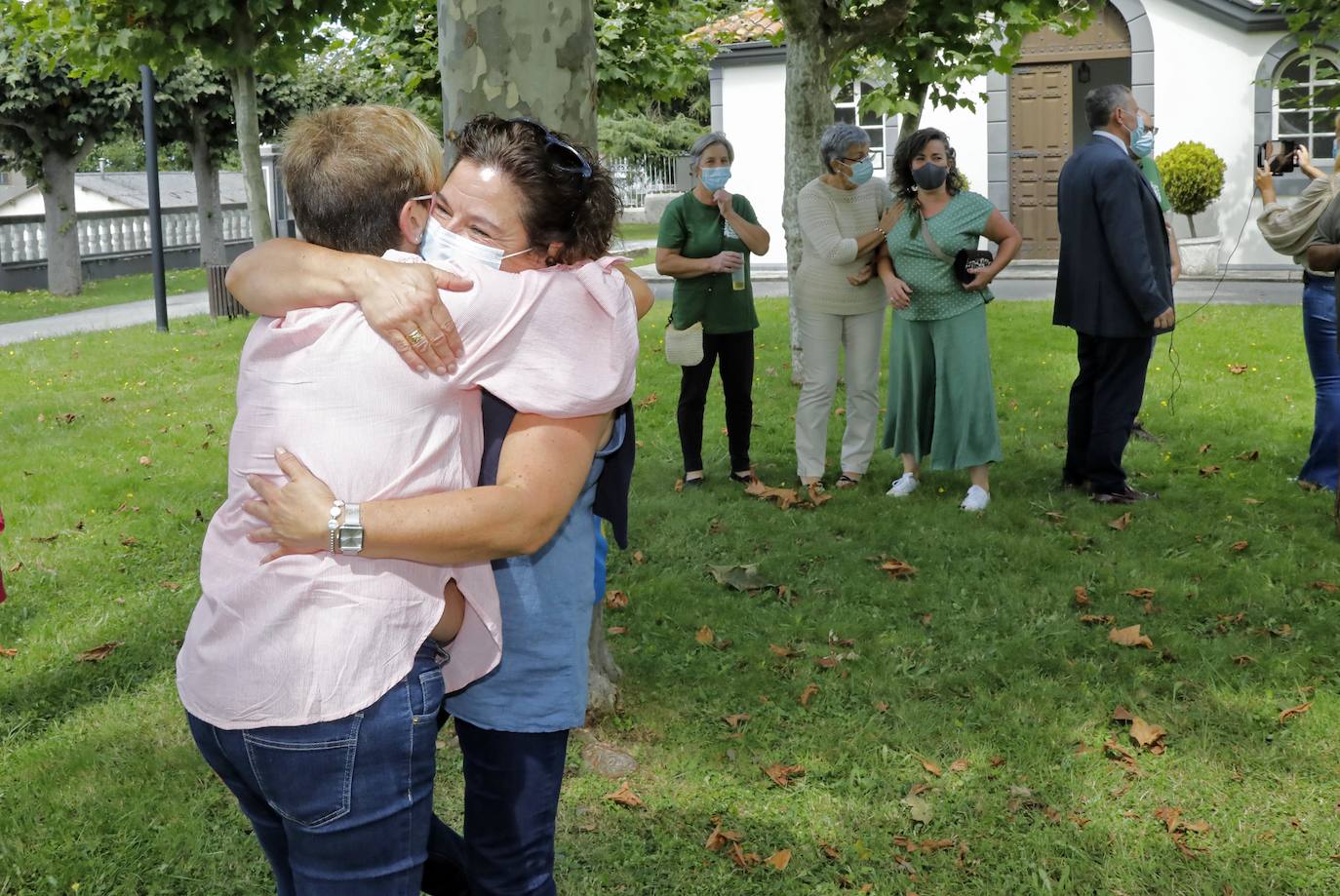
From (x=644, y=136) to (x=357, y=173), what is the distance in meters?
41.4

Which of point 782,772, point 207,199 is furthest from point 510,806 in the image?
point 207,199

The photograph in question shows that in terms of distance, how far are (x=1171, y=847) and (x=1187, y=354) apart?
888 cm

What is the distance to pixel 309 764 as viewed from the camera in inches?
84.1

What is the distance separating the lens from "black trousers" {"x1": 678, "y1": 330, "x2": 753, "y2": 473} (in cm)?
799

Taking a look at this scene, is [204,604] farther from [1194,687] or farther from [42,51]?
[42,51]

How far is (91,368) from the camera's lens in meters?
13.5

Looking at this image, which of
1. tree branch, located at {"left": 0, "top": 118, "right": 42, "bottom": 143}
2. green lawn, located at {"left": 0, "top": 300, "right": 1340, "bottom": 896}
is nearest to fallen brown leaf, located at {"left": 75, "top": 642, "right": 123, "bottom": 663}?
green lawn, located at {"left": 0, "top": 300, "right": 1340, "bottom": 896}

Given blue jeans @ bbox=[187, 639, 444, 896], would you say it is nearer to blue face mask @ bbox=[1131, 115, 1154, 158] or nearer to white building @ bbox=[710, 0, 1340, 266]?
blue face mask @ bbox=[1131, 115, 1154, 158]

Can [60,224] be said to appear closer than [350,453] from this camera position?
No

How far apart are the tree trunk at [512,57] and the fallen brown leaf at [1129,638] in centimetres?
294

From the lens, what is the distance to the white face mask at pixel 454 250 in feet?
7.43

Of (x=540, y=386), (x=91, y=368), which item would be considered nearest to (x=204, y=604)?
(x=540, y=386)

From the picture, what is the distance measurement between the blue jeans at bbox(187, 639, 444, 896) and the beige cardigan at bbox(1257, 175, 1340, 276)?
6.06 m

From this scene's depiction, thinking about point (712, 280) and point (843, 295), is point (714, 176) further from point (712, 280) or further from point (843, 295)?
point (843, 295)
